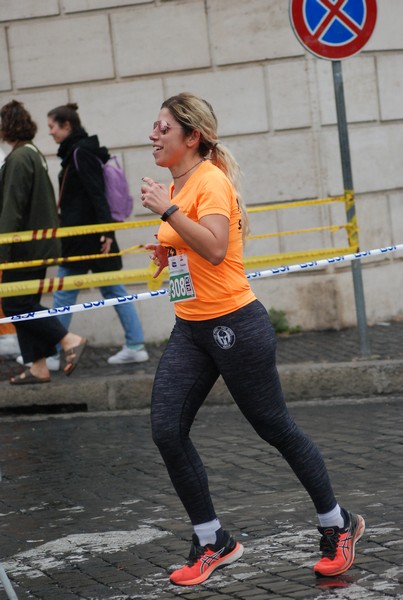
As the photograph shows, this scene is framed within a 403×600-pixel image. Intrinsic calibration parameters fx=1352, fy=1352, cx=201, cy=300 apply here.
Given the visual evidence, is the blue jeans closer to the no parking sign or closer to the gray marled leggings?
the no parking sign

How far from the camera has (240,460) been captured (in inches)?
284

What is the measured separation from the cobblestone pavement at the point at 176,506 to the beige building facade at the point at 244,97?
294cm

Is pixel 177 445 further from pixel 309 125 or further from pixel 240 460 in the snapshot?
pixel 309 125

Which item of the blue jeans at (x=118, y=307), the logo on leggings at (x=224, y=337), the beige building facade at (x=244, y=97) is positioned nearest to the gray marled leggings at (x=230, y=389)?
the logo on leggings at (x=224, y=337)

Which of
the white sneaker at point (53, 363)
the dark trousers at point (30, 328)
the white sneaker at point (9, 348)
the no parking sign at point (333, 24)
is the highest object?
the no parking sign at point (333, 24)

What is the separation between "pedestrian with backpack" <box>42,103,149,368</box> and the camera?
1030cm

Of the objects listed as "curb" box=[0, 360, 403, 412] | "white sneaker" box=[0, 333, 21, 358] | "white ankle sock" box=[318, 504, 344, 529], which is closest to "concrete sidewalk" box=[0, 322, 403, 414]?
"curb" box=[0, 360, 403, 412]

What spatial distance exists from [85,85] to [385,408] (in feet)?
15.9

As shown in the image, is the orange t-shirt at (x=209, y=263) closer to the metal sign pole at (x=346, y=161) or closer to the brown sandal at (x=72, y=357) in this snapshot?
the metal sign pole at (x=346, y=161)

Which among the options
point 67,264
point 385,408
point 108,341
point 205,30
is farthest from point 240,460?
point 205,30

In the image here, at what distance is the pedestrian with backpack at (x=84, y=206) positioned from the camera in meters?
10.3

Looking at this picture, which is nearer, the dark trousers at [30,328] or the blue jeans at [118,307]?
the dark trousers at [30,328]

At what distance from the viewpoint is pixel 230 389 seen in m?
4.93

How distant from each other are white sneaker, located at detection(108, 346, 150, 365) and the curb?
85cm
